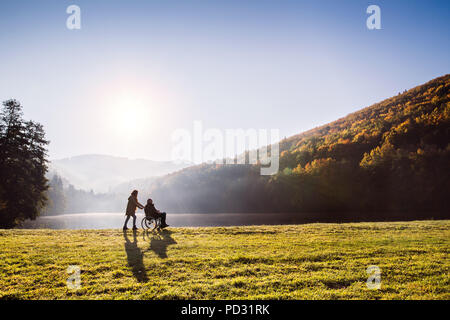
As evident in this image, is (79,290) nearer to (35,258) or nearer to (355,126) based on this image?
(35,258)

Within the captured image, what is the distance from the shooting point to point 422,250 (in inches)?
408

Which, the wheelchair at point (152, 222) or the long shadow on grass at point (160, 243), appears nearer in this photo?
Result: the long shadow on grass at point (160, 243)

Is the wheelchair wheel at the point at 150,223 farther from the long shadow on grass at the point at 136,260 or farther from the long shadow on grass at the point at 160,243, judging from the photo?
the long shadow on grass at the point at 136,260

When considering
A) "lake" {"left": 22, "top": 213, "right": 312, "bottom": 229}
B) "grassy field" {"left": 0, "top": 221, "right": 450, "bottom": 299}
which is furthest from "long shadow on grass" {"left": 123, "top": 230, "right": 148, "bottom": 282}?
"lake" {"left": 22, "top": 213, "right": 312, "bottom": 229}

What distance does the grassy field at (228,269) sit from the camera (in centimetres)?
621

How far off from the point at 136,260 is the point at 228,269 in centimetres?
367

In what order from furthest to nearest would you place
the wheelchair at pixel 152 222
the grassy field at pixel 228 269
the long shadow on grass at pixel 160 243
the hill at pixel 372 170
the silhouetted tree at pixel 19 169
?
the hill at pixel 372 170 → the silhouetted tree at pixel 19 169 → the wheelchair at pixel 152 222 → the long shadow on grass at pixel 160 243 → the grassy field at pixel 228 269

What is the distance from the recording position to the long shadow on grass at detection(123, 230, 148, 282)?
24.9ft

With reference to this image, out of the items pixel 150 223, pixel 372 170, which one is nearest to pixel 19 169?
pixel 150 223

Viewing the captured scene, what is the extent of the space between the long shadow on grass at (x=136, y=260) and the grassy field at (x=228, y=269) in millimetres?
33

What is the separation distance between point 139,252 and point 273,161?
337ft

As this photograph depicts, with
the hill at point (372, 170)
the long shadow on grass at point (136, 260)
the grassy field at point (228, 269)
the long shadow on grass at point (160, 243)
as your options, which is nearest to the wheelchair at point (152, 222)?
the long shadow on grass at point (160, 243)
